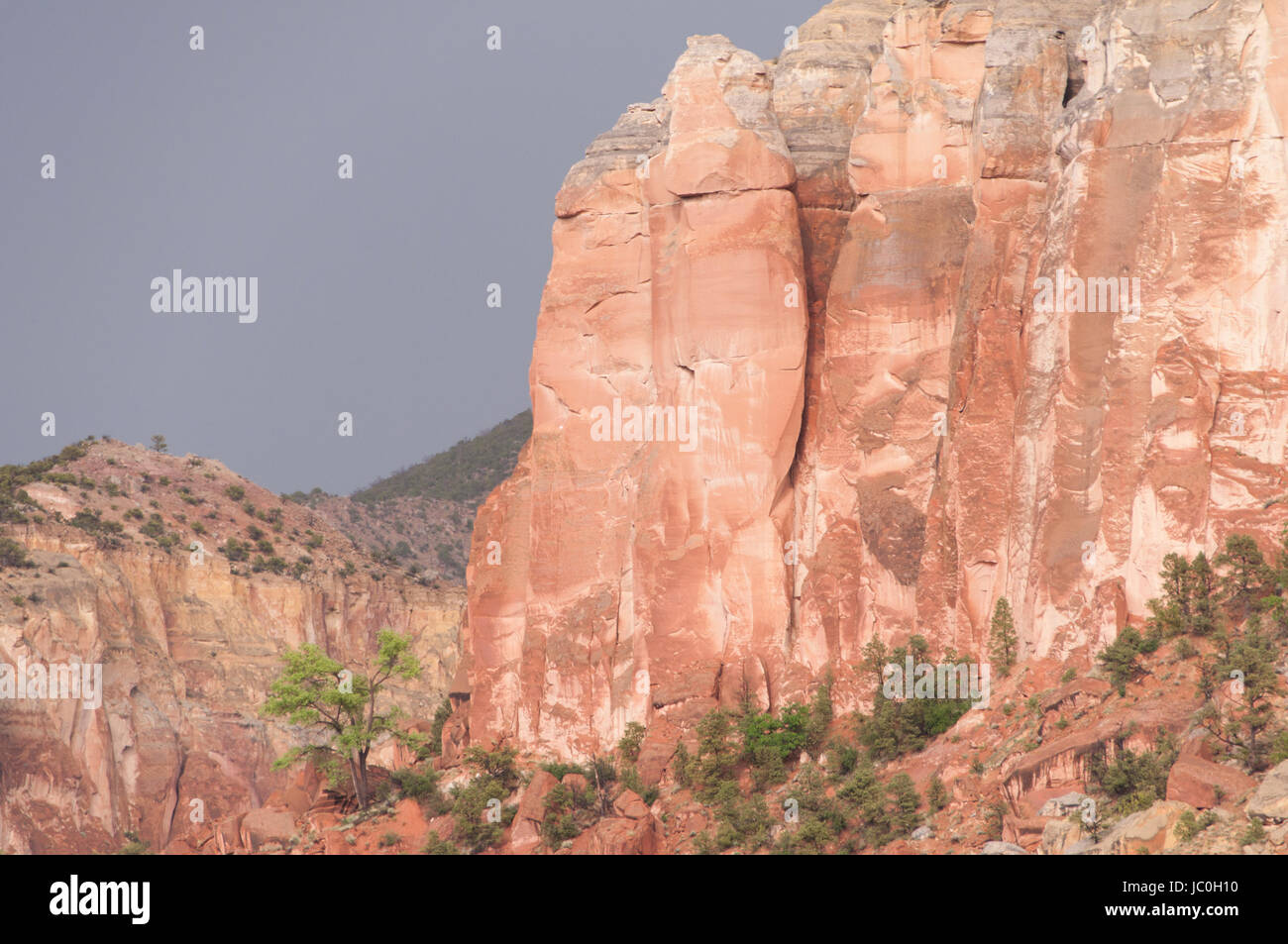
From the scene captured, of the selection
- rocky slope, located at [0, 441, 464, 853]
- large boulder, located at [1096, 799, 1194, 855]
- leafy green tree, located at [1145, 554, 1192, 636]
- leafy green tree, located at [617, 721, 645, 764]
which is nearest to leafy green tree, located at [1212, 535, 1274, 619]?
leafy green tree, located at [1145, 554, 1192, 636]

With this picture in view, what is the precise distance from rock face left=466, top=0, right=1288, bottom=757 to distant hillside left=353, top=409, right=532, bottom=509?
70436mm

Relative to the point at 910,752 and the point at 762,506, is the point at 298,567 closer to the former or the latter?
the point at 762,506

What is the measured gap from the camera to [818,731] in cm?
5256

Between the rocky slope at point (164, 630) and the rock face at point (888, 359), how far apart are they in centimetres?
2433

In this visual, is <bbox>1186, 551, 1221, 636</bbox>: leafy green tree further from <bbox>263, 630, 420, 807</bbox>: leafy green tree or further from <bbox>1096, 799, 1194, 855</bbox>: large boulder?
<bbox>263, 630, 420, 807</bbox>: leafy green tree

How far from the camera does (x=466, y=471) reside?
13812cm

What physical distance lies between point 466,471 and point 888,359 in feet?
278

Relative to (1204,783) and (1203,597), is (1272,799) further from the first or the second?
(1203,597)

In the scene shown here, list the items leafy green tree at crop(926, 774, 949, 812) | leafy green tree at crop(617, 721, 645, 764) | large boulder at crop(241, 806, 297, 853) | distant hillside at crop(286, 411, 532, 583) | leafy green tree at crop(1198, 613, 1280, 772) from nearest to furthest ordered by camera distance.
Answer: leafy green tree at crop(1198, 613, 1280, 772) → leafy green tree at crop(926, 774, 949, 812) → leafy green tree at crop(617, 721, 645, 764) → large boulder at crop(241, 806, 297, 853) → distant hillside at crop(286, 411, 532, 583)

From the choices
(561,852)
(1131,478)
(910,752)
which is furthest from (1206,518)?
(561,852)

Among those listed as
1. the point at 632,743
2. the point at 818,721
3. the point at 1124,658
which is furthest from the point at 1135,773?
the point at 632,743

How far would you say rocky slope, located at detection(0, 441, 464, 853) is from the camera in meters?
82.1

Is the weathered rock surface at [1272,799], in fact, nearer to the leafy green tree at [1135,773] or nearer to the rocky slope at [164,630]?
the leafy green tree at [1135,773]

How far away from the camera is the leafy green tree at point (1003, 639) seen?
159 feet
